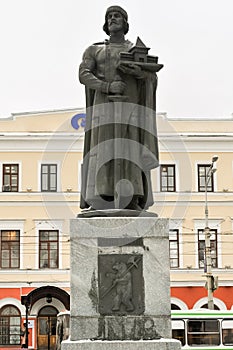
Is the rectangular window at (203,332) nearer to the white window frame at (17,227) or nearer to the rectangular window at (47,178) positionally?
the white window frame at (17,227)

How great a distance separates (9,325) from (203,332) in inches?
492

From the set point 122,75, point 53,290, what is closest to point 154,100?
point 122,75

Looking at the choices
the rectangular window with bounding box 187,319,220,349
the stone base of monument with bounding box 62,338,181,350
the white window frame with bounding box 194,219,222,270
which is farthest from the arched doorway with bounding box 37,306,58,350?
the stone base of monument with bounding box 62,338,181,350

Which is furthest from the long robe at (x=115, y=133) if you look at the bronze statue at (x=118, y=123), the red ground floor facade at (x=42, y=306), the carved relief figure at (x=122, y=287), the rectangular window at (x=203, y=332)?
the red ground floor facade at (x=42, y=306)

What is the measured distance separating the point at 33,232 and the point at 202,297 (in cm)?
774

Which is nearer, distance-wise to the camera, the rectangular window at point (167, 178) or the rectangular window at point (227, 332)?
the rectangular window at point (227, 332)

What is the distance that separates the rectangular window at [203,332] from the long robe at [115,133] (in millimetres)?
14476

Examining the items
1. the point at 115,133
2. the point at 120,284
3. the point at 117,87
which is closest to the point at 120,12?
the point at 117,87

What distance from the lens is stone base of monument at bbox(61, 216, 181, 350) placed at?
7.85 meters

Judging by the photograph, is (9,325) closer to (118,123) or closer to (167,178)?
(167,178)

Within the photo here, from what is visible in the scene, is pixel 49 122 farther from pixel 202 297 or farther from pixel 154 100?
pixel 154 100

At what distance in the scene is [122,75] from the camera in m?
8.60

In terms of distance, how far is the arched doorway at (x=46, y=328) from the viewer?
1275 inches

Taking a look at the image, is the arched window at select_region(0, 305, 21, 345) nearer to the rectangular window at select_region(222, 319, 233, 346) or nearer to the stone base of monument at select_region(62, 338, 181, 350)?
the rectangular window at select_region(222, 319, 233, 346)
